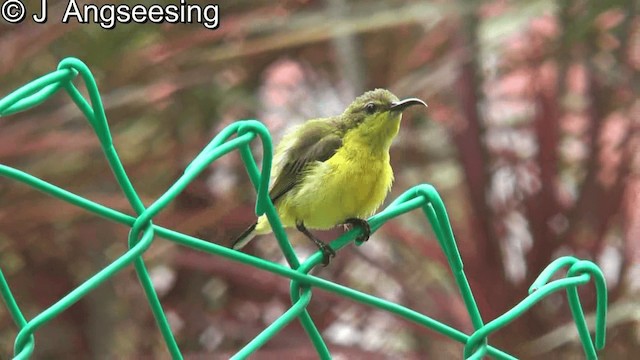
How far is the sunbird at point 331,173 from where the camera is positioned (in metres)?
1.12

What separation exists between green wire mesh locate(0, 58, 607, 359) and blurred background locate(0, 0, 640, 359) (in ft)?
3.71

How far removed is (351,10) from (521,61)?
2.04ft

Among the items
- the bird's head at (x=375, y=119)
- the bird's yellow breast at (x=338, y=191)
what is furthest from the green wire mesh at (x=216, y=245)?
the bird's head at (x=375, y=119)

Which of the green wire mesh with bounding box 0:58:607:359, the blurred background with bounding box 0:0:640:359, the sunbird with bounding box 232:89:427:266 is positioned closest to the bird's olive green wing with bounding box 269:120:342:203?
the sunbird with bounding box 232:89:427:266

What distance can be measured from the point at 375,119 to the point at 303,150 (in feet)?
0.39

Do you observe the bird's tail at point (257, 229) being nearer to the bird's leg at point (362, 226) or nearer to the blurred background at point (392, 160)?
the bird's leg at point (362, 226)

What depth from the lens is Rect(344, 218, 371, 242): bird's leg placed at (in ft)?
3.22

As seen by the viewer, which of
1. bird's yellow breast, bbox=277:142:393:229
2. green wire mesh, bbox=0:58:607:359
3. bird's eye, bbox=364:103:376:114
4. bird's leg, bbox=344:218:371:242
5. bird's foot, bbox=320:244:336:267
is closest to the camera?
green wire mesh, bbox=0:58:607:359

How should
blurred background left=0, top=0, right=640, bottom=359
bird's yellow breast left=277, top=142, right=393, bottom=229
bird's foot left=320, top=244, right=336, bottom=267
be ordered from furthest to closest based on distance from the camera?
1. blurred background left=0, top=0, right=640, bottom=359
2. bird's yellow breast left=277, top=142, right=393, bottom=229
3. bird's foot left=320, top=244, right=336, bottom=267

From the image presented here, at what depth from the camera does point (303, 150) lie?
1.17 m

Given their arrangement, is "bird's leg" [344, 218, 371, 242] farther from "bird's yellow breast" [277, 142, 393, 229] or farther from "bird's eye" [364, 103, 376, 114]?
"bird's eye" [364, 103, 376, 114]

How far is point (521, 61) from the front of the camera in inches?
104

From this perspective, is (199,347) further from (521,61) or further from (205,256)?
(521,61)

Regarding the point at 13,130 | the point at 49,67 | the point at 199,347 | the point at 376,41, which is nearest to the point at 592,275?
the point at 13,130
